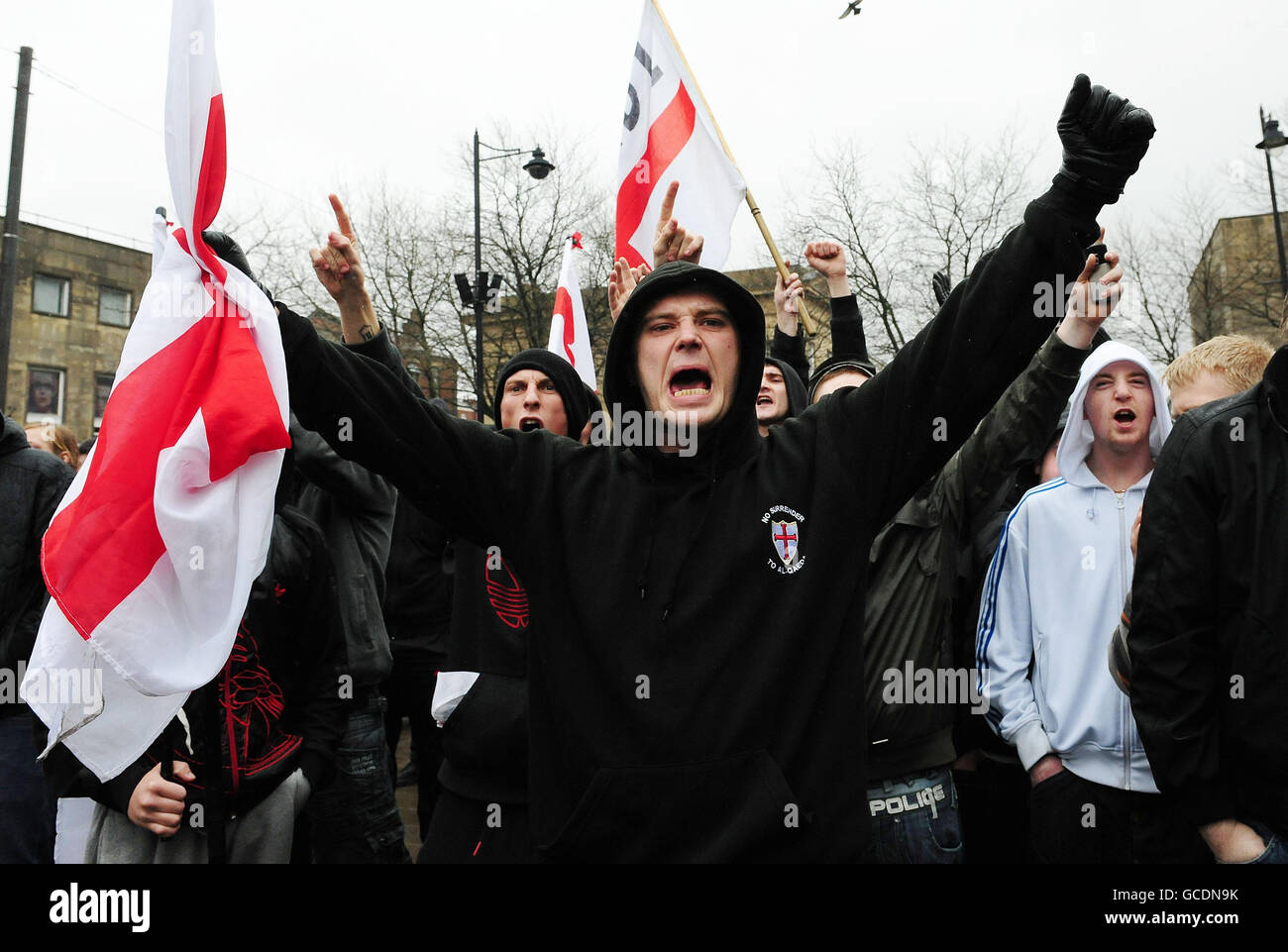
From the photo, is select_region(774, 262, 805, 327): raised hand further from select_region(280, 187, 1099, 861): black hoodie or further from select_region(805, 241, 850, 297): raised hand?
select_region(280, 187, 1099, 861): black hoodie

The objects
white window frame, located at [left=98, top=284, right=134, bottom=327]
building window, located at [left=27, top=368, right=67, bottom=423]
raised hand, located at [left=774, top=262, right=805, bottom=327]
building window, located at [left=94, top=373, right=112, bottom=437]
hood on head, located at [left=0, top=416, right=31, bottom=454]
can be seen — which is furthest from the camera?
white window frame, located at [left=98, top=284, right=134, bottom=327]

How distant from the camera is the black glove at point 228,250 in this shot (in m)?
2.42

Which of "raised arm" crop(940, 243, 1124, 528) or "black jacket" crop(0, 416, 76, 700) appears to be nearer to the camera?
"raised arm" crop(940, 243, 1124, 528)

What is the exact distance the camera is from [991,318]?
2.11 m

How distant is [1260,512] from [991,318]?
103cm

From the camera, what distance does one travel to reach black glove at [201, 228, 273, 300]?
2.42 metres

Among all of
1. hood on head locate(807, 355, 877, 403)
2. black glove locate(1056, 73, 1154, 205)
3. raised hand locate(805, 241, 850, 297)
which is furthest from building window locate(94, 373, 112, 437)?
black glove locate(1056, 73, 1154, 205)

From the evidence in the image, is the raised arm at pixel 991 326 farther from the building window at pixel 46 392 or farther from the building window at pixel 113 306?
the building window at pixel 113 306

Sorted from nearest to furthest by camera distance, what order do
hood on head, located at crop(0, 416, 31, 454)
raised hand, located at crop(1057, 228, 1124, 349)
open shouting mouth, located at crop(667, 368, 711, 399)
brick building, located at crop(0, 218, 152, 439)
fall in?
open shouting mouth, located at crop(667, 368, 711, 399) < raised hand, located at crop(1057, 228, 1124, 349) < hood on head, located at crop(0, 416, 31, 454) < brick building, located at crop(0, 218, 152, 439)

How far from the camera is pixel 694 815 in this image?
2137 mm

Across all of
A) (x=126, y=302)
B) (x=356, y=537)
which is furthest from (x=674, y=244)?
(x=126, y=302)

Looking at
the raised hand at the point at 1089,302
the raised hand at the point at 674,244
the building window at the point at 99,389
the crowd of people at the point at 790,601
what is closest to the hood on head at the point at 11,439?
the crowd of people at the point at 790,601

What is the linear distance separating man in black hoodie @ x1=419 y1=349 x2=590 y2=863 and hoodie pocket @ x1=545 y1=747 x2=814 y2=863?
0.77 metres
